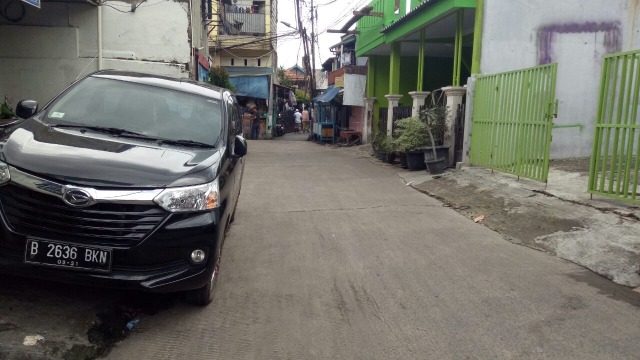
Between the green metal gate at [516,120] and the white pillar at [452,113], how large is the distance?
938mm

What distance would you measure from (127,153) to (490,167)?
7.42 m

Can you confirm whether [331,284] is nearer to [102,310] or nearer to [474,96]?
[102,310]

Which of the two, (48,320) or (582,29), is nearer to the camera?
(48,320)

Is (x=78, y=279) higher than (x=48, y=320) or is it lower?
higher

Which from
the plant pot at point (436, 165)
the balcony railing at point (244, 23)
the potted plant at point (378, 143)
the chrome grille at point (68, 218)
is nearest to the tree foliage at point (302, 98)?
the balcony railing at point (244, 23)

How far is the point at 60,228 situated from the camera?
307 cm

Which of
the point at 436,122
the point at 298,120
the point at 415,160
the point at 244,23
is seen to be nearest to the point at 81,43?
the point at 415,160

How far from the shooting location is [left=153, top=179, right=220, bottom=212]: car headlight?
3.17m

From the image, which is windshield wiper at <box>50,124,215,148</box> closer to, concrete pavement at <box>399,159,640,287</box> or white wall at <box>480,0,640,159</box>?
concrete pavement at <box>399,159,640,287</box>

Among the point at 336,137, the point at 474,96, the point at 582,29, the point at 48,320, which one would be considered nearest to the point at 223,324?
the point at 48,320

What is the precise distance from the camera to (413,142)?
11.5 metres

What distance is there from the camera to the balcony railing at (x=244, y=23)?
28.8 metres

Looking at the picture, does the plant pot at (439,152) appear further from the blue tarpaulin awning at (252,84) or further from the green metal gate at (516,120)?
the blue tarpaulin awning at (252,84)

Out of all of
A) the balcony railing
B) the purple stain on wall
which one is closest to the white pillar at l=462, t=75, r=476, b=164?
the purple stain on wall
